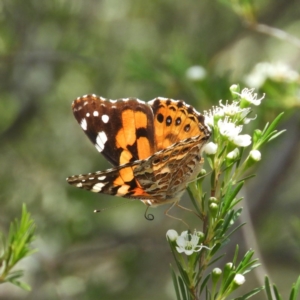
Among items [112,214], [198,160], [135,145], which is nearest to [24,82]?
[112,214]

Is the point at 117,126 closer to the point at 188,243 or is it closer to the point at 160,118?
the point at 160,118

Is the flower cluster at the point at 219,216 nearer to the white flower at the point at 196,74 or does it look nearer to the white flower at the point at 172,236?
the white flower at the point at 172,236

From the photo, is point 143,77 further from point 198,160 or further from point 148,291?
point 148,291

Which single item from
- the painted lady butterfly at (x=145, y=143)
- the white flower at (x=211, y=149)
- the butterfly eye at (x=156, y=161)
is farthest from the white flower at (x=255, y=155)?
the butterfly eye at (x=156, y=161)

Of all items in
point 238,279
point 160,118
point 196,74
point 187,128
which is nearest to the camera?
point 238,279

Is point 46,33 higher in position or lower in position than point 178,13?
lower

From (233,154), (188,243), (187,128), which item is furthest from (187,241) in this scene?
(187,128)
